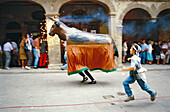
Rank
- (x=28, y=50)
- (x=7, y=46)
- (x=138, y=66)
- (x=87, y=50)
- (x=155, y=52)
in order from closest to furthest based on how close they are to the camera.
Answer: (x=138, y=66), (x=87, y=50), (x=7, y=46), (x=28, y=50), (x=155, y=52)

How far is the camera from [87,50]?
615cm

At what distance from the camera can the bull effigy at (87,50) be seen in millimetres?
6027

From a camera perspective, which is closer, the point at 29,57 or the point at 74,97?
the point at 74,97

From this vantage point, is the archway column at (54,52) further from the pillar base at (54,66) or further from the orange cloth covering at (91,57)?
the orange cloth covering at (91,57)

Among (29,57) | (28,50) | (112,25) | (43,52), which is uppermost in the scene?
(112,25)

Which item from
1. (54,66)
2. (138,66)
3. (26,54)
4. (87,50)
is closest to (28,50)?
(26,54)

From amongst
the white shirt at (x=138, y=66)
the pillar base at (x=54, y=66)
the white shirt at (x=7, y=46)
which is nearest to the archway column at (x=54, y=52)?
the pillar base at (x=54, y=66)

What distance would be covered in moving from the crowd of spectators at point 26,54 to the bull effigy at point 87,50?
3.85 metres

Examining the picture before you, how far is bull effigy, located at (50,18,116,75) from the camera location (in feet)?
19.8

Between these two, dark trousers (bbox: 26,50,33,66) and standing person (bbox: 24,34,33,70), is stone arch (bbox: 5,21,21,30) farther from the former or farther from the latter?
dark trousers (bbox: 26,50,33,66)

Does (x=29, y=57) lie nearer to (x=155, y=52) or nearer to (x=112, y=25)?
(x=112, y=25)

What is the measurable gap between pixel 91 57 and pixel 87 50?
0.30m

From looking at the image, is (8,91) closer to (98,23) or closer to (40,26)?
(40,26)

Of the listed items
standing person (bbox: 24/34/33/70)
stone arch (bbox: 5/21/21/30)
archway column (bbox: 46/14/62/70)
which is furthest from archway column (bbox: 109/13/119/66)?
stone arch (bbox: 5/21/21/30)
